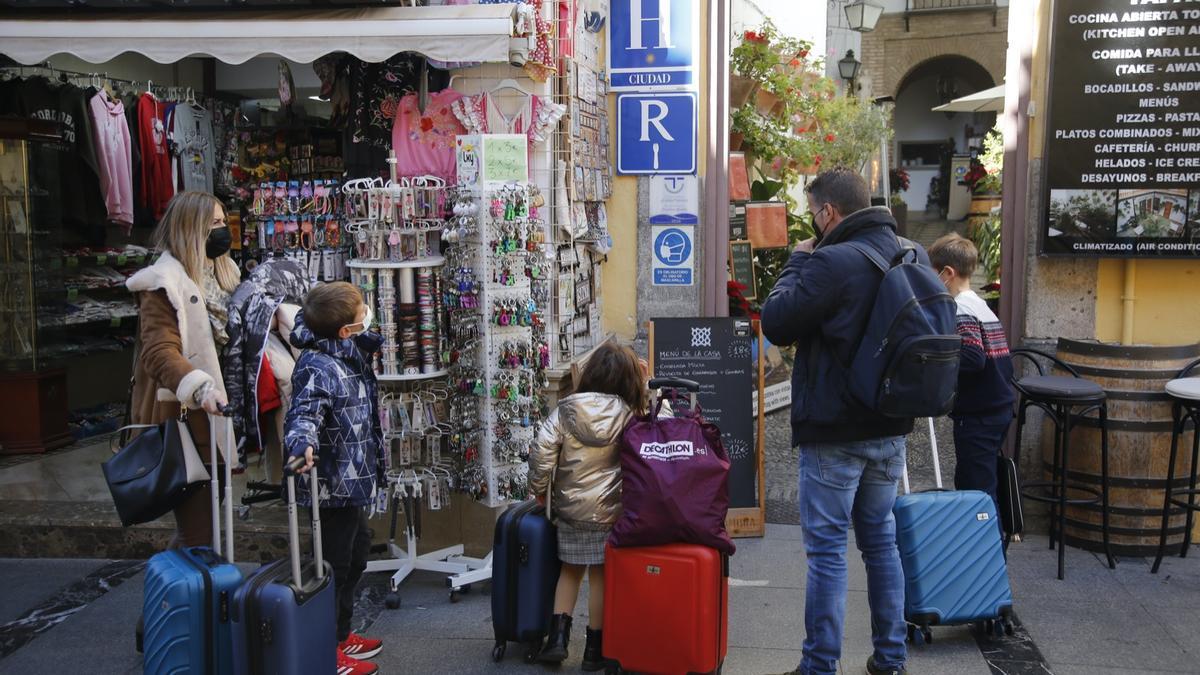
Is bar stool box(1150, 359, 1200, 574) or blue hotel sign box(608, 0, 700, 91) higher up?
blue hotel sign box(608, 0, 700, 91)

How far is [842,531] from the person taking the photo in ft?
11.9

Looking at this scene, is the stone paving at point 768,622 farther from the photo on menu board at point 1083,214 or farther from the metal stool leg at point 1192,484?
the photo on menu board at point 1083,214

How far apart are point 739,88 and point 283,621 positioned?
21.7 feet

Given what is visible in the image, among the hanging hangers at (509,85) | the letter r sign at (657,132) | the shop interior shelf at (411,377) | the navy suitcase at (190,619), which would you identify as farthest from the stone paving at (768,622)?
the hanging hangers at (509,85)

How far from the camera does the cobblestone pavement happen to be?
6.15 meters

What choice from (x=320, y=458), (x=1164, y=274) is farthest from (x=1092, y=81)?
(x=320, y=458)

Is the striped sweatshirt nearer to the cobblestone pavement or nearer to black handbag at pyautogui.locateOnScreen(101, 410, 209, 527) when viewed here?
the cobblestone pavement

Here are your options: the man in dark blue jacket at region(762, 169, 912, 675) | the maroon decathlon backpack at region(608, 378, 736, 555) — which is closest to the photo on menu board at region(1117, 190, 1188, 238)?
the man in dark blue jacket at region(762, 169, 912, 675)

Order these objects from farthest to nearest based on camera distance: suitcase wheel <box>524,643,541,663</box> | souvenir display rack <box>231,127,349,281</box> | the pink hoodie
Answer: the pink hoodie → souvenir display rack <box>231,127,349,281</box> → suitcase wheel <box>524,643,541,663</box>

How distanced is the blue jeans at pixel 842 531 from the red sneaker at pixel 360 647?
1755 mm

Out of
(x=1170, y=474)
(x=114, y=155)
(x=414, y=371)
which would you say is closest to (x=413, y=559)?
(x=414, y=371)

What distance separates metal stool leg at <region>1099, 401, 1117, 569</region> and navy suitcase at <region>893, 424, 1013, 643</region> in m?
1.10

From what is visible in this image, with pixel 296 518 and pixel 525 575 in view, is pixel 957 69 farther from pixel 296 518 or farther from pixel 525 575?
pixel 296 518

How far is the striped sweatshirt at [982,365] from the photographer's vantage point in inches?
177
